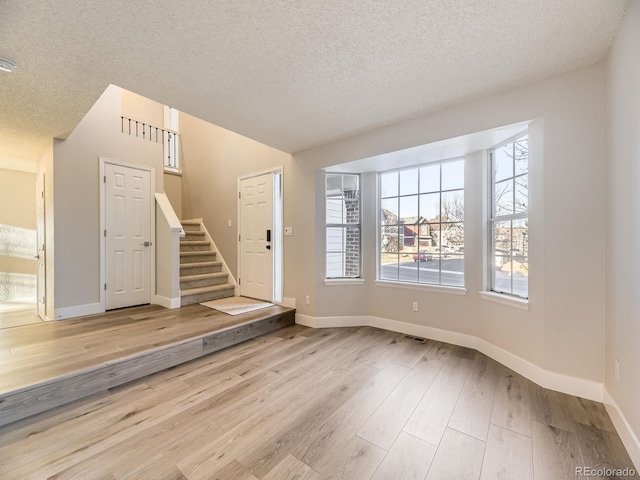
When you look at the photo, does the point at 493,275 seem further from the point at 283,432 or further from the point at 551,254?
the point at 283,432

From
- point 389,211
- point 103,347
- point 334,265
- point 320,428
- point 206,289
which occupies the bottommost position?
point 320,428

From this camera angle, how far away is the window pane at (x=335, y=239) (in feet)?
12.1

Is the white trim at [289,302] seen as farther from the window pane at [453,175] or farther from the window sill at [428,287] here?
the window pane at [453,175]

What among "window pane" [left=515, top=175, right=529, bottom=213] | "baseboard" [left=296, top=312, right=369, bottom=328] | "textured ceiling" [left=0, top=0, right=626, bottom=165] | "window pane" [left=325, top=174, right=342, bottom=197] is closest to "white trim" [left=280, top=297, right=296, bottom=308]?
"baseboard" [left=296, top=312, right=369, bottom=328]

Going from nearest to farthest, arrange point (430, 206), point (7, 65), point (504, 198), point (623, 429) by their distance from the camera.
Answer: point (623, 429) → point (7, 65) → point (504, 198) → point (430, 206)

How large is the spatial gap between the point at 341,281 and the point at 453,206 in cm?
165

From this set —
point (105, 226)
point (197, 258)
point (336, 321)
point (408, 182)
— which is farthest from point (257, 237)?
point (408, 182)

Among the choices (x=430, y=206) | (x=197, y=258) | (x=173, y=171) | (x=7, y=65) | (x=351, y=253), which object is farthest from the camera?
(x=173, y=171)

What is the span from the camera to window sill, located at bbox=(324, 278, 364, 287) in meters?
3.59

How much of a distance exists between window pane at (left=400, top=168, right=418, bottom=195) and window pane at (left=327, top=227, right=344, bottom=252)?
97 cm

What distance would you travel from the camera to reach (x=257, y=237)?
435cm

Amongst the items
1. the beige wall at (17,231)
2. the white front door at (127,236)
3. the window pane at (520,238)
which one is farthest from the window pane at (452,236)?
the beige wall at (17,231)

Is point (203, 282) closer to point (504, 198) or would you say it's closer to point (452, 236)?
point (452, 236)

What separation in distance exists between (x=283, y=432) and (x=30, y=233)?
624cm
